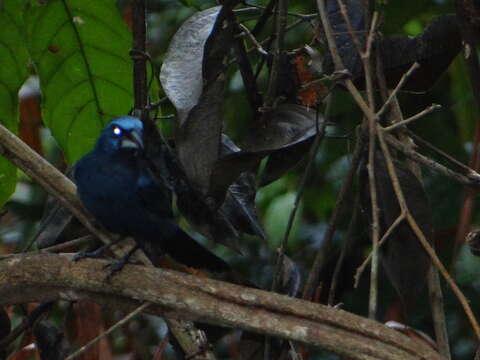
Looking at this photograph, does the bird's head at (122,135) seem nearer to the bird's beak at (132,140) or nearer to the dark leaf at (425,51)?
the bird's beak at (132,140)

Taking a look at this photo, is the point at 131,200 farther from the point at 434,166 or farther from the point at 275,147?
the point at 434,166

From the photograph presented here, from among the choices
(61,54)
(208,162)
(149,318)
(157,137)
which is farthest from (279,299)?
(149,318)

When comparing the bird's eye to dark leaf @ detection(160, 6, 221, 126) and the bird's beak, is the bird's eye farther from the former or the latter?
dark leaf @ detection(160, 6, 221, 126)

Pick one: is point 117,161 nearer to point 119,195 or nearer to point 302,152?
point 119,195

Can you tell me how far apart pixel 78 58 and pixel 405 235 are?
48.6 inches

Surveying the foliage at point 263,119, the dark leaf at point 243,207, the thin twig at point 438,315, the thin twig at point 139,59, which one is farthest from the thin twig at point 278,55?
the thin twig at point 438,315

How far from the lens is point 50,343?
302cm

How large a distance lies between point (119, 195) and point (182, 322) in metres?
0.61

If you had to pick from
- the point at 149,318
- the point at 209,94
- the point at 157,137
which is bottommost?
the point at 149,318

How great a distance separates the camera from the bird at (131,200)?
3100 millimetres

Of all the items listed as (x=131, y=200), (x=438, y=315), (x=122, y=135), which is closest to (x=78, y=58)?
(x=122, y=135)

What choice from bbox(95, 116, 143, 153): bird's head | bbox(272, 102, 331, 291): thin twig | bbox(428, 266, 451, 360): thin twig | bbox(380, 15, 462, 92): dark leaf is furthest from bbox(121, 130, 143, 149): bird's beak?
bbox(428, 266, 451, 360): thin twig

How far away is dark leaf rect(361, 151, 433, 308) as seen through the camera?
2.51 metres

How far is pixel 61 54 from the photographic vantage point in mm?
3201
